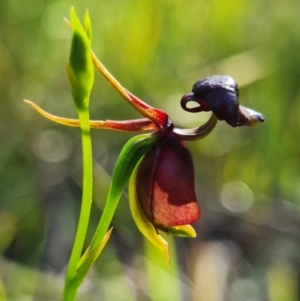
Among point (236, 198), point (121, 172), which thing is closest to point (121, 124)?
point (121, 172)

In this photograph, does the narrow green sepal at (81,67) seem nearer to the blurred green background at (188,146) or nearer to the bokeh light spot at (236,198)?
the blurred green background at (188,146)

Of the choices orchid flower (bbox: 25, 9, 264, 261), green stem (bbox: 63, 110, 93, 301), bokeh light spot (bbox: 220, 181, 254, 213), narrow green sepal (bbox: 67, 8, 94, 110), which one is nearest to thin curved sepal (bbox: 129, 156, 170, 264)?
orchid flower (bbox: 25, 9, 264, 261)

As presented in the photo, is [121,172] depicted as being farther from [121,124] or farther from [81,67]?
[81,67]

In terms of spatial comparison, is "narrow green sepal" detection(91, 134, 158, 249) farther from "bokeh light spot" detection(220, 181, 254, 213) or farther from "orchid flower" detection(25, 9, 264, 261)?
"bokeh light spot" detection(220, 181, 254, 213)

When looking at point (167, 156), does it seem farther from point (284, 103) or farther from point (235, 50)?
point (235, 50)

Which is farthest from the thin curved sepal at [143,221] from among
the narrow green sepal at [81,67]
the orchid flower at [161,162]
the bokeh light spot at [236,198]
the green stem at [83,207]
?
the bokeh light spot at [236,198]

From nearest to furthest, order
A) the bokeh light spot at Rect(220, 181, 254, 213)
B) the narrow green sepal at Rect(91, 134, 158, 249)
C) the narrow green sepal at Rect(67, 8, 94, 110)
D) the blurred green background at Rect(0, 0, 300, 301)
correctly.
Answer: the narrow green sepal at Rect(67, 8, 94, 110) → the narrow green sepal at Rect(91, 134, 158, 249) → the blurred green background at Rect(0, 0, 300, 301) → the bokeh light spot at Rect(220, 181, 254, 213)
